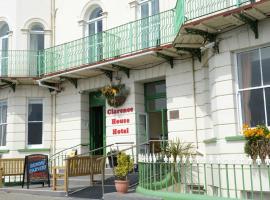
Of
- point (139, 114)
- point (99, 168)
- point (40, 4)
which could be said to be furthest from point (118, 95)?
point (40, 4)

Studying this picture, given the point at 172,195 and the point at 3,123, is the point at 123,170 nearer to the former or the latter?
the point at 172,195

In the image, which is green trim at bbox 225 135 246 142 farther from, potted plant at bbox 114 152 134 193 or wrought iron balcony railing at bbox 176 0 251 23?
wrought iron balcony railing at bbox 176 0 251 23

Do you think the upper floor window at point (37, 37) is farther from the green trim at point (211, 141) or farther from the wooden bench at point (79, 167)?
the green trim at point (211, 141)

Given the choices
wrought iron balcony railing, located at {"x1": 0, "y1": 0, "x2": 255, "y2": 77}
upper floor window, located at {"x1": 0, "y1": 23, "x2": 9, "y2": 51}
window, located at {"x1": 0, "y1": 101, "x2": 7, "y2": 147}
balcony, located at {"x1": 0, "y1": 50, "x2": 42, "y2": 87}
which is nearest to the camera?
wrought iron balcony railing, located at {"x1": 0, "y1": 0, "x2": 255, "y2": 77}

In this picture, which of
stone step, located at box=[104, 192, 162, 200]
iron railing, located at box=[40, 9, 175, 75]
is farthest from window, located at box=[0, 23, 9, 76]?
stone step, located at box=[104, 192, 162, 200]

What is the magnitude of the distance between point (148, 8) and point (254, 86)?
22.1ft

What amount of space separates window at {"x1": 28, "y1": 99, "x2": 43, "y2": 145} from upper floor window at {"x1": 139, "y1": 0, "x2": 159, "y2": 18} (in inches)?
263

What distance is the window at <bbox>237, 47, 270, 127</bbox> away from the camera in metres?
9.84

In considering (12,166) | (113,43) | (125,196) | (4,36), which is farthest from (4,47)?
(125,196)

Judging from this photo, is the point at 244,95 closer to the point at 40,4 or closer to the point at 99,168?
the point at 99,168

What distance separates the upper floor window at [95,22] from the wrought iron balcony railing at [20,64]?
2.72 m

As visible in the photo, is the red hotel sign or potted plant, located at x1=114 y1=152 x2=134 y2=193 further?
the red hotel sign

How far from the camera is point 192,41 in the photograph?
12.1 meters

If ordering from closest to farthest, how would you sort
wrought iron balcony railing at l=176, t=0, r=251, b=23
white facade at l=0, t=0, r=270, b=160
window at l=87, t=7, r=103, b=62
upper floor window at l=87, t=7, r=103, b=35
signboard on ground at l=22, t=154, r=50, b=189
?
white facade at l=0, t=0, r=270, b=160 < wrought iron balcony railing at l=176, t=0, r=251, b=23 < signboard on ground at l=22, t=154, r=50, b=189 < window at l=87, t=7, r=103, b=62 < upper floor window at l=87, t=7, r=103, b=35
